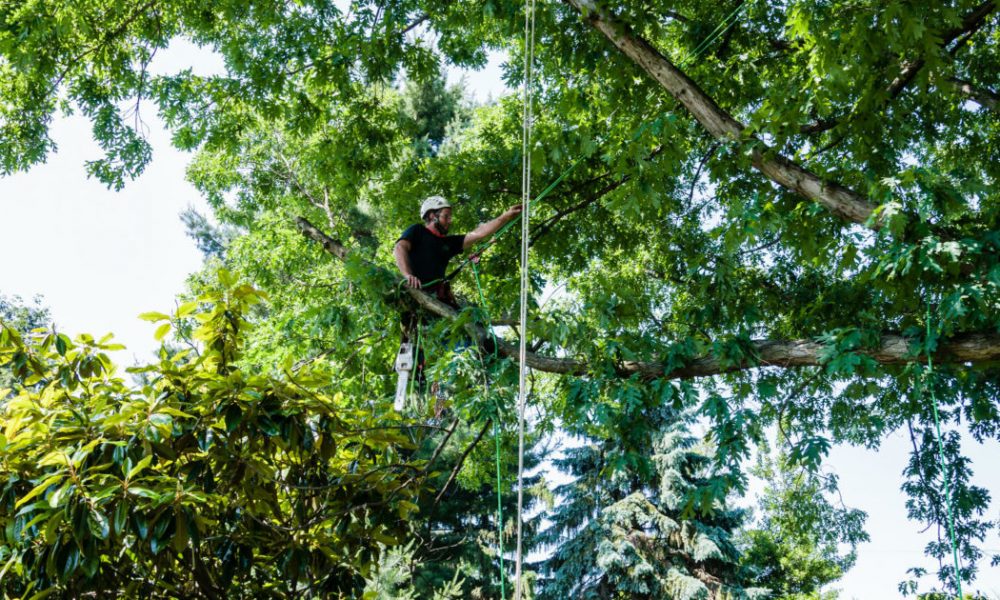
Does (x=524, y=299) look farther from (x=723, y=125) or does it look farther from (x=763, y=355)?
(x=723, y=125)

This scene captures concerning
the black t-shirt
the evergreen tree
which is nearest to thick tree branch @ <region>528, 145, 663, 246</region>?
the black t-shirt

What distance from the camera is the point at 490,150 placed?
715cm

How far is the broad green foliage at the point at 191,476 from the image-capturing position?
299 cm

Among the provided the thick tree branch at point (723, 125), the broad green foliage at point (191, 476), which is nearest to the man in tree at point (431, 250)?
the broad green foliage at point (191, 476)

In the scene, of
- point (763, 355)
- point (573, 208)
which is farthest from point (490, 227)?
point (763, 355)

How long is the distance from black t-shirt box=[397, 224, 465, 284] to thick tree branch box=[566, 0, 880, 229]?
1.82 metres

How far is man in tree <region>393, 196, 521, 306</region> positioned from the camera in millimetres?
5465

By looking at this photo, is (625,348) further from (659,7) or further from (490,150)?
(490,150)

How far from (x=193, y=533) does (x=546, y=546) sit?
17141 mm

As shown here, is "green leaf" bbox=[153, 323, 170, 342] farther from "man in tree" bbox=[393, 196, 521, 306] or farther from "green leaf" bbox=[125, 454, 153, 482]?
"man in tree" bbox=[393, 196, 521, 306]

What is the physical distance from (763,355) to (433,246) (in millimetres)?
2359

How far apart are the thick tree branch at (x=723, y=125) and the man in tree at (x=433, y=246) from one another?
4.69 feet

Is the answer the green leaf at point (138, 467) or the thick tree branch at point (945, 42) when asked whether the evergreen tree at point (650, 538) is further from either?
the green leaf at point (138, 467)

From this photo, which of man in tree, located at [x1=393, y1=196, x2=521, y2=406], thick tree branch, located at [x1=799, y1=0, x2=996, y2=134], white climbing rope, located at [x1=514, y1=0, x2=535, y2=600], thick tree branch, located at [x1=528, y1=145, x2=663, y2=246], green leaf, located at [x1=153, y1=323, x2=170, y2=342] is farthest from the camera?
thick tree branch, located at [x1=528, y1=145, x2=663, y2=246]
